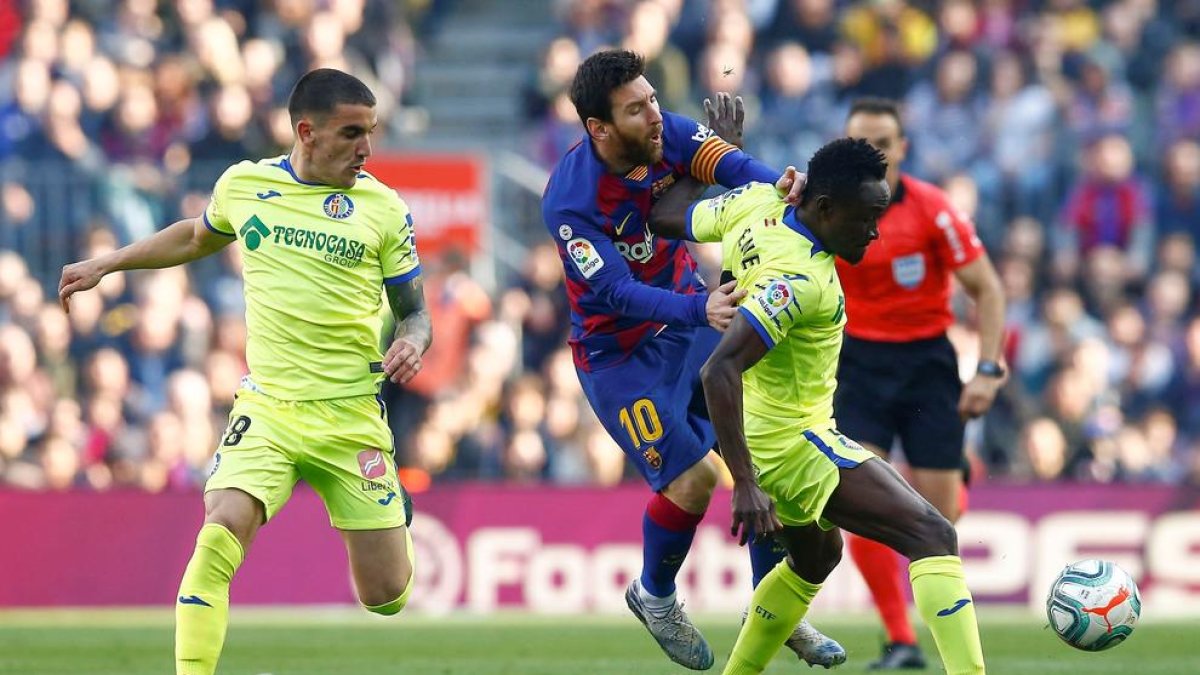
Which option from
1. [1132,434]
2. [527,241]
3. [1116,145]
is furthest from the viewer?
[527,241]

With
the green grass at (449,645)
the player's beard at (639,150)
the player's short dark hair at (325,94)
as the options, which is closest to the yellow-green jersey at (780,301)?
the player's beard at (639,150)

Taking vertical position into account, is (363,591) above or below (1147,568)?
above

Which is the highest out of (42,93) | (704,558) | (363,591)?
(42,93)

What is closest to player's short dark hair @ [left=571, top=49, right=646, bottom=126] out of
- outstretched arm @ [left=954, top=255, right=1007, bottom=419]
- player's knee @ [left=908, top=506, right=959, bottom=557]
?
player's knee @ [left=908, top=506, right=959, bottom=557]

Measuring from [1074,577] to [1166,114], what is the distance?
416 inches

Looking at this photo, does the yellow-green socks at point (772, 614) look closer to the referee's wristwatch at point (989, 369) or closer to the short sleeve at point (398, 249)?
the short sleeve at point (398, 249)

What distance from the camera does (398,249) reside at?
886 cm

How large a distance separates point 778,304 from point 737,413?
1.43ft

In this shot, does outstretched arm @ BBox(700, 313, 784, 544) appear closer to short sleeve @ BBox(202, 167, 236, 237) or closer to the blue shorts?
the blue shorts

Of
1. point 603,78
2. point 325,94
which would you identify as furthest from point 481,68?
point 325,94

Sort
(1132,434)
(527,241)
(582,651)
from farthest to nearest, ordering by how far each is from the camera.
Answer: (527,241)
(1132,434)
(582,651)

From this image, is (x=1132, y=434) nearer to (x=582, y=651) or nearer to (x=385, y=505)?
(x=582, y=651)

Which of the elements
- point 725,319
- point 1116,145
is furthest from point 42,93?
point 725,319

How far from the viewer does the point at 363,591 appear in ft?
29.3
